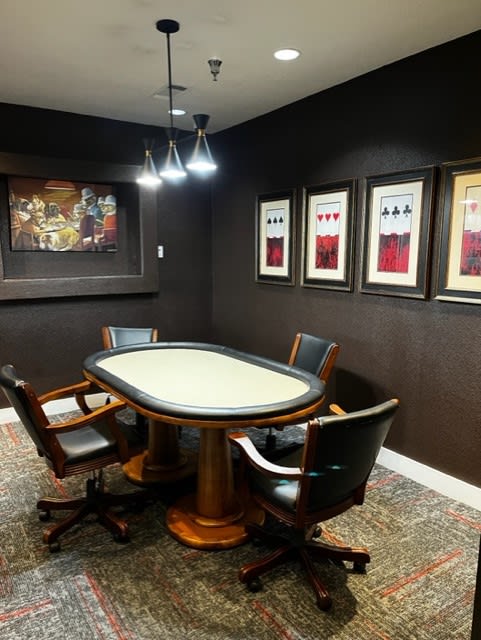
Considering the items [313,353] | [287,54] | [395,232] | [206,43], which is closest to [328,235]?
[395,232]

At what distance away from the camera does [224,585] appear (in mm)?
2117

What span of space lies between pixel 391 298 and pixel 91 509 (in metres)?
2.23

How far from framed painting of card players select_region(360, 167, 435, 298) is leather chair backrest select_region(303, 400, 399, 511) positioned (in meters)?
1.39

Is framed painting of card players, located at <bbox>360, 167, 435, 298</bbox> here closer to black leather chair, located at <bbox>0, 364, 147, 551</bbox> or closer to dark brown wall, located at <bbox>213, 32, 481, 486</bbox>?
dark brown wall, located at <bbox>213, 32, 481, 486</bbox>

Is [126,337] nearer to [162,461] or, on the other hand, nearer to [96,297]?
[96,297]

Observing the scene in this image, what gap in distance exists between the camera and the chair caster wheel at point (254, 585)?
208 cm

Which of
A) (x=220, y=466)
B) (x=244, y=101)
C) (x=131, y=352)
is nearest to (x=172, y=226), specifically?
(x=244, y=101)

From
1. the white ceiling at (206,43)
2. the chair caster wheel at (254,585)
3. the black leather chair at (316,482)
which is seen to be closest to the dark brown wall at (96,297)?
the white ceiling at (206,43)

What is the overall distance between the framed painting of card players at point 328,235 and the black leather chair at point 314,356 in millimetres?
491

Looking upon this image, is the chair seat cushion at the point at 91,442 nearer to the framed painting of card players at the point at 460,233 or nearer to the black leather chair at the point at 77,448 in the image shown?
the black leather chair at the point at 77,448

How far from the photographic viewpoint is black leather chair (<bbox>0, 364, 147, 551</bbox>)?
7.14 ft

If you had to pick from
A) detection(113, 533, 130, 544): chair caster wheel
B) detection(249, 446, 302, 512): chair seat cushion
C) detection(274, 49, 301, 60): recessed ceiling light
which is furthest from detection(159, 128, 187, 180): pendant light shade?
detection(113, 533, 130, 544): chair caster wheel

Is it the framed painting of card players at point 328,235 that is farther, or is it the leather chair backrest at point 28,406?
the framed painting of card players at point 328,235

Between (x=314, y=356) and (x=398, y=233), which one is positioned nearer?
(x=398, y=233)
